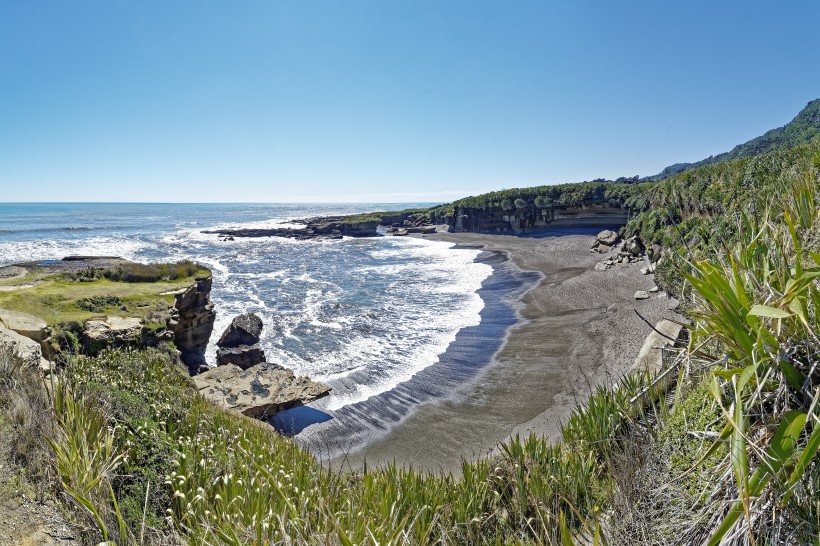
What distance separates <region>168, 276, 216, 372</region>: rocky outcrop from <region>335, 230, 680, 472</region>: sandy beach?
8.17 meters

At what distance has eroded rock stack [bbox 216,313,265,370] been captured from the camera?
14680mm

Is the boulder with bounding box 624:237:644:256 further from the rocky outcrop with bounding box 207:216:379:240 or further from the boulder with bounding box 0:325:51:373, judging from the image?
the rocky outcrop with bounding box 207:216:379:240

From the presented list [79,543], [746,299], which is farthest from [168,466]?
[746,299]

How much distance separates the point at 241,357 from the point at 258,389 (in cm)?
358

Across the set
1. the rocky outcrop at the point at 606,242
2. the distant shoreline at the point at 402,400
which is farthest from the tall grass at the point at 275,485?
the rocky outcrop at the point at 606,242

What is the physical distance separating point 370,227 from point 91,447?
241 ft

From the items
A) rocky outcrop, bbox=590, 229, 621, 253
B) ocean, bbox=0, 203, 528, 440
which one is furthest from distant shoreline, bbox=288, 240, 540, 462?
rocky outcrop, bbox=590, 229, 621, 253

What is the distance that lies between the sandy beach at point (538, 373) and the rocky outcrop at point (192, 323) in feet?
26.8

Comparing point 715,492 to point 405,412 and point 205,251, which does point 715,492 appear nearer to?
point 405,412

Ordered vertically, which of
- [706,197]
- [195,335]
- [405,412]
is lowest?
[405,412]

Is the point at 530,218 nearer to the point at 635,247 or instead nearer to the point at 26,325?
the point at 635,247

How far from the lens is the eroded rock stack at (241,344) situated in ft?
48.2

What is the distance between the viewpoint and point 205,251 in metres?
52.0

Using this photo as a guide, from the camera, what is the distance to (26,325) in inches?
365
